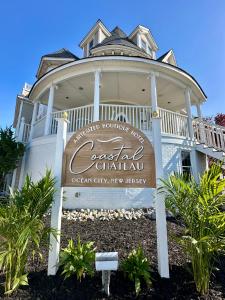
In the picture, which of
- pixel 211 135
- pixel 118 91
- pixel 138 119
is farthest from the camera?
pixel 118 91

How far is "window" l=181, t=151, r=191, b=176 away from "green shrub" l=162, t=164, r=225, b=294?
552 centimetres

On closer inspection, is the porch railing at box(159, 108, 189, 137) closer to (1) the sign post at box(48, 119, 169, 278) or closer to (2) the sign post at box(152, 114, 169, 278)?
(2) the sign post at box(152, 114, 169, 278)

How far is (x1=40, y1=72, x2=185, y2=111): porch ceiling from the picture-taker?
1017cm

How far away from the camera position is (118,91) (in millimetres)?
11539

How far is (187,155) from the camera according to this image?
30.7ft

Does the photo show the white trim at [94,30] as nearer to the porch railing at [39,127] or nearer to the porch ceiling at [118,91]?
the porch ceiling at [118,91]

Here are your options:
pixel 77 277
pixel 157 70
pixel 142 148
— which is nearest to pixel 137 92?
pixel 157 70

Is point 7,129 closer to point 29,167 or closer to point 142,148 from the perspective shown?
point 29,167

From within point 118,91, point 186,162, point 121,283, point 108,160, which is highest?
point 118,91

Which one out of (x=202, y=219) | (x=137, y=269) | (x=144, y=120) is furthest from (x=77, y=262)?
(x=144, y=120)

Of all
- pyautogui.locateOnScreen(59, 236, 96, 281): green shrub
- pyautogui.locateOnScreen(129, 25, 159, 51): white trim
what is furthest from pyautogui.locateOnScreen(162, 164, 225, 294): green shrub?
pyautogui.locateOnScreen(129, 25, 159, 51): white trim

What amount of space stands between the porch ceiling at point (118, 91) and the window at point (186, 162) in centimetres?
334

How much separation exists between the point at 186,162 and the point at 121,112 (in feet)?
11.4

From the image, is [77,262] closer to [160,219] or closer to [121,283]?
[121,283]
